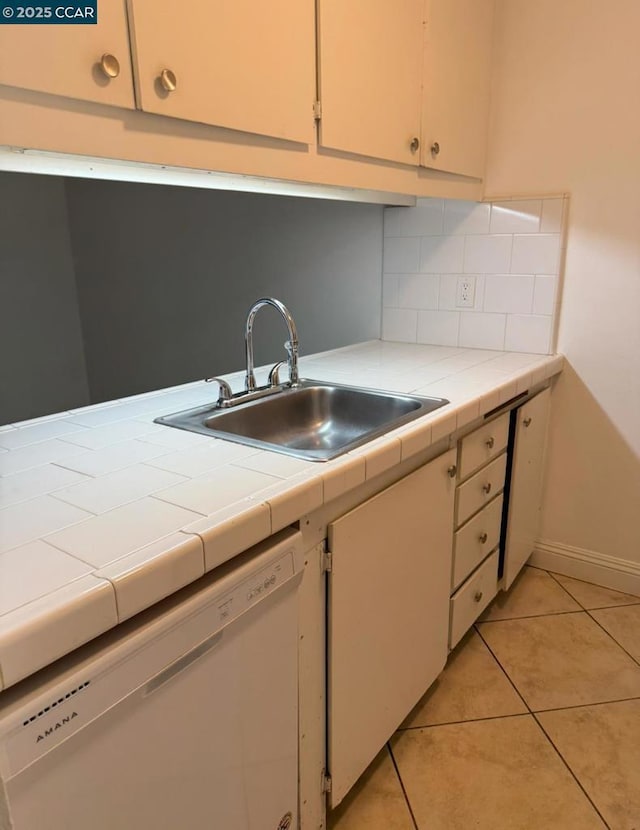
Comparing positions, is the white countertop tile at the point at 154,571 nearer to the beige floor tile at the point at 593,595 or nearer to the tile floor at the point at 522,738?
the tile floor at the point at 522,738

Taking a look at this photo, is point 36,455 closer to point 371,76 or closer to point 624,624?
point 371,76

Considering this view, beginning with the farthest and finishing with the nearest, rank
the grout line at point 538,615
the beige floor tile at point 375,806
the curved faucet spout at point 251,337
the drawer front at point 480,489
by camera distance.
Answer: the grout line at point 538,615 < the drawer front at point 480,489 < the curved faucet spout at point 251,337 < the beige floor tile at point 375,806

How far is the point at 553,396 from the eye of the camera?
7.39 ft

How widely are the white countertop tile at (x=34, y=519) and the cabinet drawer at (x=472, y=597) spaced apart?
115cm

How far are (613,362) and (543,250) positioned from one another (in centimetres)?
47

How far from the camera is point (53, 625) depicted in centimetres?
64

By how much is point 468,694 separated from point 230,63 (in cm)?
174

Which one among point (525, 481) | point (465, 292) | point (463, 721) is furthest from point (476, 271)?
point (463, 721)

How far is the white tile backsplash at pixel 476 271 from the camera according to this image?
214 centimetres

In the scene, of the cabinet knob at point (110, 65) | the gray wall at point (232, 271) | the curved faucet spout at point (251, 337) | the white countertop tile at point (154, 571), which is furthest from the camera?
the gray wall at point (232, 271)

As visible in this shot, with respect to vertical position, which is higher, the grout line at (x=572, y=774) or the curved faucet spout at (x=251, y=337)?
the curved faucet spout at (x=251, y=337)

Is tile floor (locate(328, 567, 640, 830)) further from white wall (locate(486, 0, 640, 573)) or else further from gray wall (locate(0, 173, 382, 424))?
gray wall (locate(0, 173, 382, 424))

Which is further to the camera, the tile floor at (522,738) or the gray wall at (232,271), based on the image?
the gray wall at (232,271)

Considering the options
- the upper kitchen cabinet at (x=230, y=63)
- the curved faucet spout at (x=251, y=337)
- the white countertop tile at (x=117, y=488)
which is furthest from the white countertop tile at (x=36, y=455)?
the upper kitchen cabinet at (x=230, y=63)
